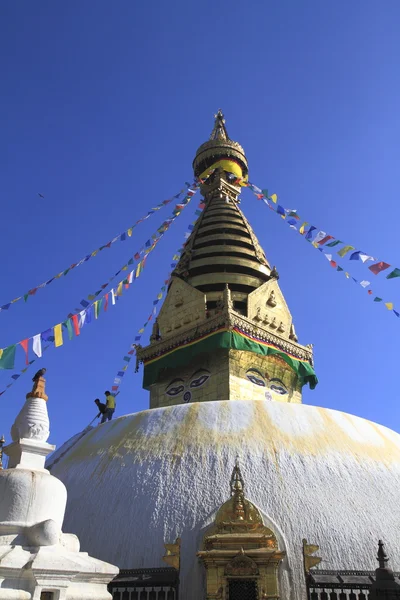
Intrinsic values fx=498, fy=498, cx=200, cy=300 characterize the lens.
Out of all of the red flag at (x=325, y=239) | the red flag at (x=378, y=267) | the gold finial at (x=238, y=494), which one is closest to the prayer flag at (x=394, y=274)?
the red flag at (x=378, y=267)

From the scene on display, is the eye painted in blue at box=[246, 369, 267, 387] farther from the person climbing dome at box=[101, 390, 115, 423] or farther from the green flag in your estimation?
the green flag

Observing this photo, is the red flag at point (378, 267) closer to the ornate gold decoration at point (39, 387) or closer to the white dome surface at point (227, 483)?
the white dome surface at point (227, 483)

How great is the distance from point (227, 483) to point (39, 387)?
282cm

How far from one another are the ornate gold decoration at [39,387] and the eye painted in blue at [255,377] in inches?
327

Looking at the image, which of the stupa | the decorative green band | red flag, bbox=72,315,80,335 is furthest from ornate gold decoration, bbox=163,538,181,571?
the decorative green band

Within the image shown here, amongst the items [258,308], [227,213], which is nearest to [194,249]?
[227,213]

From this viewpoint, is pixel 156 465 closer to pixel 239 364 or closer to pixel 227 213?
pixel 239 364

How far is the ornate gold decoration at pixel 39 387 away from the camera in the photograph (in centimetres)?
461

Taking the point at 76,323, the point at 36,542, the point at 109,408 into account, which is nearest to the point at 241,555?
the point at 36,542

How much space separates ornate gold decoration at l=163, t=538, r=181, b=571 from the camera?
551 cm

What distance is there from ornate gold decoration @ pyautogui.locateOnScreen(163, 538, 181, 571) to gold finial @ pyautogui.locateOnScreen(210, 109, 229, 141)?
18.5 m

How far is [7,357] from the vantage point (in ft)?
25.0

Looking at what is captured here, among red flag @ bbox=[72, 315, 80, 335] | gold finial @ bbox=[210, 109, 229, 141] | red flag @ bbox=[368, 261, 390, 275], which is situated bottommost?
red flag @ bbox=[72, 315, 80, 335]

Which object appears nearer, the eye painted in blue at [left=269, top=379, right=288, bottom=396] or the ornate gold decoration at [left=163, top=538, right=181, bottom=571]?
the ornate gold decoration at [left=163, top=538, right=181, bottom=571]
